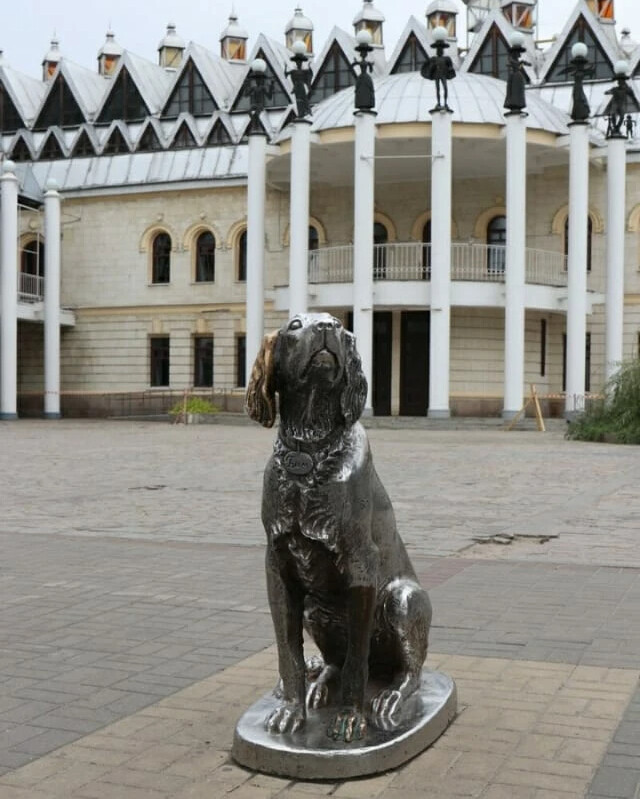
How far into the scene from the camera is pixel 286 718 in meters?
4.08

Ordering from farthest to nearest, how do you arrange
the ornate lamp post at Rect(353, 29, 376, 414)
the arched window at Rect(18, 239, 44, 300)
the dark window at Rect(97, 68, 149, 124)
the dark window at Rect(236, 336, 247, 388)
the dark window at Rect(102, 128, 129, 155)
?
the dark window at Rect(97, 68, 149, 124) < the dark window at Rect(102, 128, 129, 155) < the arched window at Rect(18, 239, 44, 300) < the dark window at Rect(236, 336, 247, 388) < the ornate lamp post at Rect(353, 29, 376, 414)

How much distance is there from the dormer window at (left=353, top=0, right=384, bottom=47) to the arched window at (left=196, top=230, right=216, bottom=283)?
1377cm

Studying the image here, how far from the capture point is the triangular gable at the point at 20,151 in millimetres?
51000

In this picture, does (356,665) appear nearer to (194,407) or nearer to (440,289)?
(440,289)

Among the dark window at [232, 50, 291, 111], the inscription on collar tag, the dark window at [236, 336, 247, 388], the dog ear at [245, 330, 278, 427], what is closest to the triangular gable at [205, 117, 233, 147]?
the dark window at [232, 50, 291, 111]

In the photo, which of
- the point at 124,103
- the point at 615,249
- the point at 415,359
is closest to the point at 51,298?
the point at 124,103

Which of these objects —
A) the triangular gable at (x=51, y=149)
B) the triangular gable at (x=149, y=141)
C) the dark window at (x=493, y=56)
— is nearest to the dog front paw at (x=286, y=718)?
the dark window at (x=493, y=56)

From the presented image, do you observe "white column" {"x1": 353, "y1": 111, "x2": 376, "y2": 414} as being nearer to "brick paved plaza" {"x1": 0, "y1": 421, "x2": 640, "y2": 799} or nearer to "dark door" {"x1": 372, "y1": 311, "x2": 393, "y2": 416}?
"dark door" {"x1": 372, "y1": 311, "x2": 393, "y2": 416}

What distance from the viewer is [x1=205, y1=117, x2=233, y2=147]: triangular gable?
4775 centimetres

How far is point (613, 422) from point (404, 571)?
24127 mm

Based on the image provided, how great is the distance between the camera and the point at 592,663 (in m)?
5.62

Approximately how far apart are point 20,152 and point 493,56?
22284 mm

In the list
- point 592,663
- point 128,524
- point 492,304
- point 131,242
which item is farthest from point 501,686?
point 131,242

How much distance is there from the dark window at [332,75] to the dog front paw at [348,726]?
48.0 metres
